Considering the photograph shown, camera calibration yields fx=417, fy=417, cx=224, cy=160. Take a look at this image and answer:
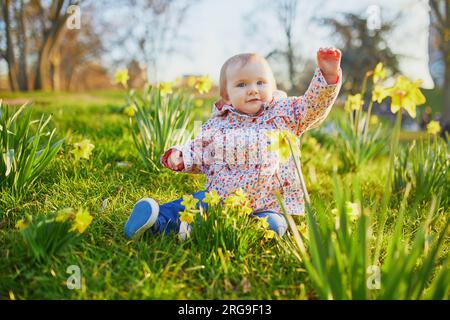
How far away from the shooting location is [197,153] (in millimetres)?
2281

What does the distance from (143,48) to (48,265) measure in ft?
51.9

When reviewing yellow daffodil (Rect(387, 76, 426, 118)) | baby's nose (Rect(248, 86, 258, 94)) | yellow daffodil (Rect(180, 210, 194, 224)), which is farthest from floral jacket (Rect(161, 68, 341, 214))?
yellow daffodil (Rect(387, 76, 426, 118))

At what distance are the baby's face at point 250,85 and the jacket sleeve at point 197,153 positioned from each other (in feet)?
0.83

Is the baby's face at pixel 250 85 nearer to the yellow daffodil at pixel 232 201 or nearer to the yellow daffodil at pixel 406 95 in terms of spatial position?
the yellow daffodil at pixel 232 201

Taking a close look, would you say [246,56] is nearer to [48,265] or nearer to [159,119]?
[159,119]

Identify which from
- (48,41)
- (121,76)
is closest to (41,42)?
(48,41)

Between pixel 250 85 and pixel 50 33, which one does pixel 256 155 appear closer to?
pixel 250 85

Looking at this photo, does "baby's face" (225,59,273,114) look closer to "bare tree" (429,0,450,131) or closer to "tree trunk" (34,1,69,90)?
"bare tree" (429,0,450,131)

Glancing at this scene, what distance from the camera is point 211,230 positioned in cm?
181

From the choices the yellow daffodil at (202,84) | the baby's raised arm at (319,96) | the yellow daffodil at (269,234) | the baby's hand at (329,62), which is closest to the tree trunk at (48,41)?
the yellow daffodil at (202,84)

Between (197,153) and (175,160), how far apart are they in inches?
5.1

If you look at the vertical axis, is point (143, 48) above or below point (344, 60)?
above

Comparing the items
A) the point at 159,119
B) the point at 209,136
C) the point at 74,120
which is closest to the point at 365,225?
the point at 209,136
